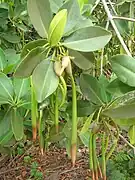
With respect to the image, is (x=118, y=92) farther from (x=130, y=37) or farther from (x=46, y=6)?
(x=130, y=37)

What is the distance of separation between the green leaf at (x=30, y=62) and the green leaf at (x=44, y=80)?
0.01m

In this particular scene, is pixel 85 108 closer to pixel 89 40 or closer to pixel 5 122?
pixel 89 40

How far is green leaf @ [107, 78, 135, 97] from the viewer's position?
→ 2.54 ft

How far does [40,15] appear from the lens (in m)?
0.75

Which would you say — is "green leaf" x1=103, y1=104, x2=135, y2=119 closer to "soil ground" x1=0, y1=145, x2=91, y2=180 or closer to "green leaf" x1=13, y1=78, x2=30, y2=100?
"green leaf" x1=13, y1=78, x2=30, y2=100

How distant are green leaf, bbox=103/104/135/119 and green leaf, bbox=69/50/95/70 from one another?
94mm

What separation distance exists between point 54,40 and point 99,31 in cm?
8

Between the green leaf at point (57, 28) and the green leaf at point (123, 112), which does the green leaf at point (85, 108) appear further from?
the green leaf at point (57, 28)

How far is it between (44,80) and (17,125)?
15.4 inches

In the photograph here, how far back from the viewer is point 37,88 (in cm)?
68

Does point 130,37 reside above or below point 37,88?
above

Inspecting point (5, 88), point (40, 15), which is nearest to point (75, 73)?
point (40, 15)

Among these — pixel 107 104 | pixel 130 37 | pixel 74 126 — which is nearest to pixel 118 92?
pixel 107 104

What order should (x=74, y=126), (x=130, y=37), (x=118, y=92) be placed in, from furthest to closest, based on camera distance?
(x=130, y=37) → (x=118, y=92) → (x=74, y=126)
